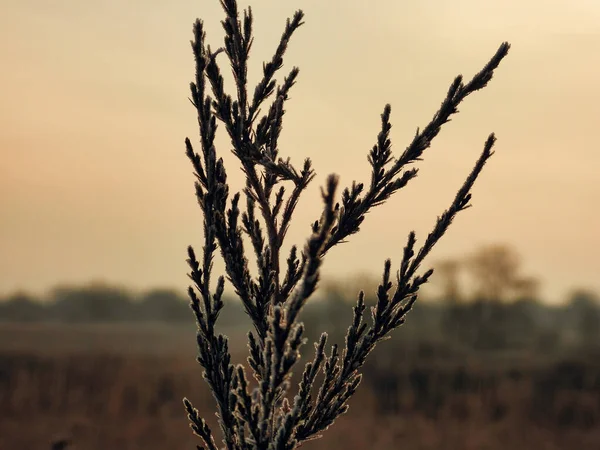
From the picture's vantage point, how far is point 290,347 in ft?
8.93

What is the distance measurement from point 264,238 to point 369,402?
18.7 meters

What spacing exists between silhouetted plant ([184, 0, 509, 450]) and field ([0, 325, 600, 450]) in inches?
496

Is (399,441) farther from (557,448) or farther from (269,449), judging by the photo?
(269,449)

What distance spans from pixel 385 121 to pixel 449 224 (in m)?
0.69

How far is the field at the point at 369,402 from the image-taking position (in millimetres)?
16969

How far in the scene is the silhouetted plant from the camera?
335 cm

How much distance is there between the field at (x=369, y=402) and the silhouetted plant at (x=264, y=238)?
12609 mm

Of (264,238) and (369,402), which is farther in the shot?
(369,402)

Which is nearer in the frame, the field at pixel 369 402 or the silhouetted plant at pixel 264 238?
the silhouetted plant at pixel 264 238

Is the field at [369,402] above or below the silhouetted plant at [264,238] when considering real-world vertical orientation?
below

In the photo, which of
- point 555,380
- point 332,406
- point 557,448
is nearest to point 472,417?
point 557,448

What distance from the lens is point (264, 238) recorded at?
11.8 feet

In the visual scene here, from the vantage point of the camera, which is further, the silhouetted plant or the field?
the field

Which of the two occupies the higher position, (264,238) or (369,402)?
(264,238)
